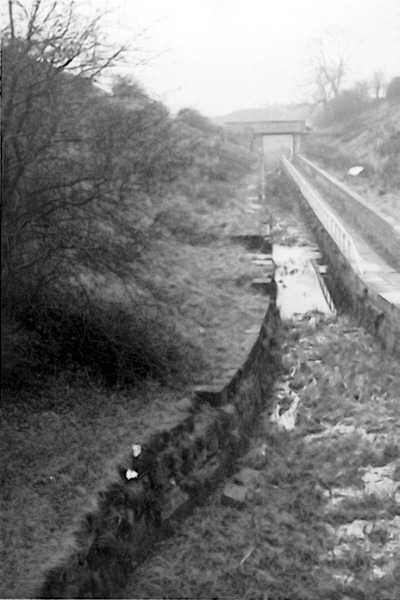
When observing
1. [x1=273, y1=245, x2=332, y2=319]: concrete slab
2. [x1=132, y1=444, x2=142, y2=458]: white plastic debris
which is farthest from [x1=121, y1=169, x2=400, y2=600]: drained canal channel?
[x1=273, y1=245, x2=332, y2=319]: concrete slab

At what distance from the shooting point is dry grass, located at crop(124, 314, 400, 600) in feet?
15.6

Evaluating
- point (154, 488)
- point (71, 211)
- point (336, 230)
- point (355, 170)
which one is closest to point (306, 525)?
point (154, 488)

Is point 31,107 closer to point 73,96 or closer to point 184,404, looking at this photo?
point 73,96

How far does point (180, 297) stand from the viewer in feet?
→ 30.3

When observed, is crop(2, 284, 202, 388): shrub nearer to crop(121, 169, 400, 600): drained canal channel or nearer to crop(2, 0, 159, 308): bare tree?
crop(2, 0, 159, 308): bare tree

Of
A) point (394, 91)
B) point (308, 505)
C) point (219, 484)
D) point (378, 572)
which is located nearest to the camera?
point (378, 572)

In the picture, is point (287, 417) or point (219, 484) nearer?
point (219, 484)

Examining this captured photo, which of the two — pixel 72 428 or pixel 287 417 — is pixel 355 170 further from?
pixel 72 428

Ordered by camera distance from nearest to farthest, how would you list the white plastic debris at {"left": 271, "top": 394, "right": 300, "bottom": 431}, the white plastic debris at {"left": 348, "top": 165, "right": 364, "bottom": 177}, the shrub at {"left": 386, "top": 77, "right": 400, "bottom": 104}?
1. the white plastic debris at {"left": 271, "top": 394, "right": 300, "bottom": 431}
2. the shrub at {"left": 386, "top": 77, "right": 400, "bottom": 104}
3. the white plastic debris at {"left": 348, "top": 165, "right": 364, "bottom": 177}

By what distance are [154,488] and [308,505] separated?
1411 millimetres

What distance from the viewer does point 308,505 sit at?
5.84 meters

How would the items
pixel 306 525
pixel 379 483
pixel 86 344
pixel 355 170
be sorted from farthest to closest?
pixel 355 170
pixel 86 344
pixel 379 483
pixel 306 525

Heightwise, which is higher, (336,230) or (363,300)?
(336,230)

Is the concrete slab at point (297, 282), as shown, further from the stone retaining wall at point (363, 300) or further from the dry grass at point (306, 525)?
the dry grass at point (306, 525)
